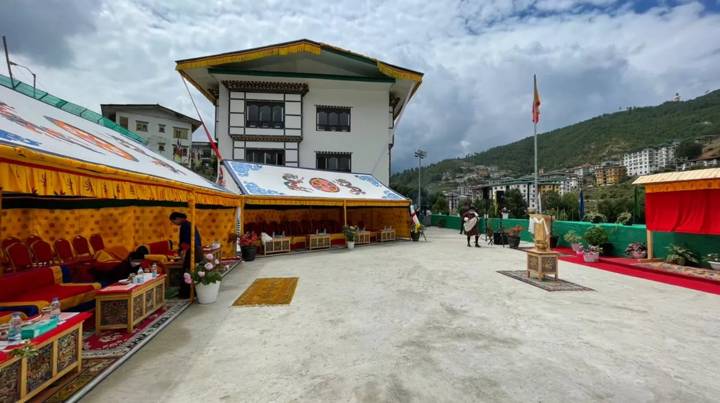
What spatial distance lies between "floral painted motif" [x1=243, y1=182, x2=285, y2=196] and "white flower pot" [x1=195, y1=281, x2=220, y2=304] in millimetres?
5547

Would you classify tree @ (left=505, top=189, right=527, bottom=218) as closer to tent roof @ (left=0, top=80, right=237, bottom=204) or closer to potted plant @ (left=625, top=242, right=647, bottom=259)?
potted plant @ (left=625, top=242, right=647, bottom=259)

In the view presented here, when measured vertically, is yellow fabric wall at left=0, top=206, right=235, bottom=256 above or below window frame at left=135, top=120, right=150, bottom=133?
below

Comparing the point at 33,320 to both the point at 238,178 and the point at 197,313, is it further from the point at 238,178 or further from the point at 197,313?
the point at 238,178

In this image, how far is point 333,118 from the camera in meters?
20.1

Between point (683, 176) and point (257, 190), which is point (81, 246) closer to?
point (257, 190)

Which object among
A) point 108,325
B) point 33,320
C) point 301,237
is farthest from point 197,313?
point 301,237

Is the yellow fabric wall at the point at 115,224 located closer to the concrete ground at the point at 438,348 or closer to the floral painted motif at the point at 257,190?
the floral painted motif at the point at 257,190

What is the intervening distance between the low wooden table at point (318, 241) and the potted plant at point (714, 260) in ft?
39.0

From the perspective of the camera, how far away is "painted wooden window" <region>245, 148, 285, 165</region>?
1894 centimetres

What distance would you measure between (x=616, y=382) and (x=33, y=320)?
5.72 metres

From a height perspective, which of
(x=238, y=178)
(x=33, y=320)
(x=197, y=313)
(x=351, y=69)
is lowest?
(x=197, y=313)

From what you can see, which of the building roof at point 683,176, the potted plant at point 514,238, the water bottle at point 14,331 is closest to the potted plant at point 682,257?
the building roof at point 683,176

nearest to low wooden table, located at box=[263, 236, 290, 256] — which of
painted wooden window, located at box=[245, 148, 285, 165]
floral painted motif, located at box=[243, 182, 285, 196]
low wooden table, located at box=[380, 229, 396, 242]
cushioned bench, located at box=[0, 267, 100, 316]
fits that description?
floral painted motif, located at box=[243, 182, 285, 196]

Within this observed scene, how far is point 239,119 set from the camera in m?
18.5
